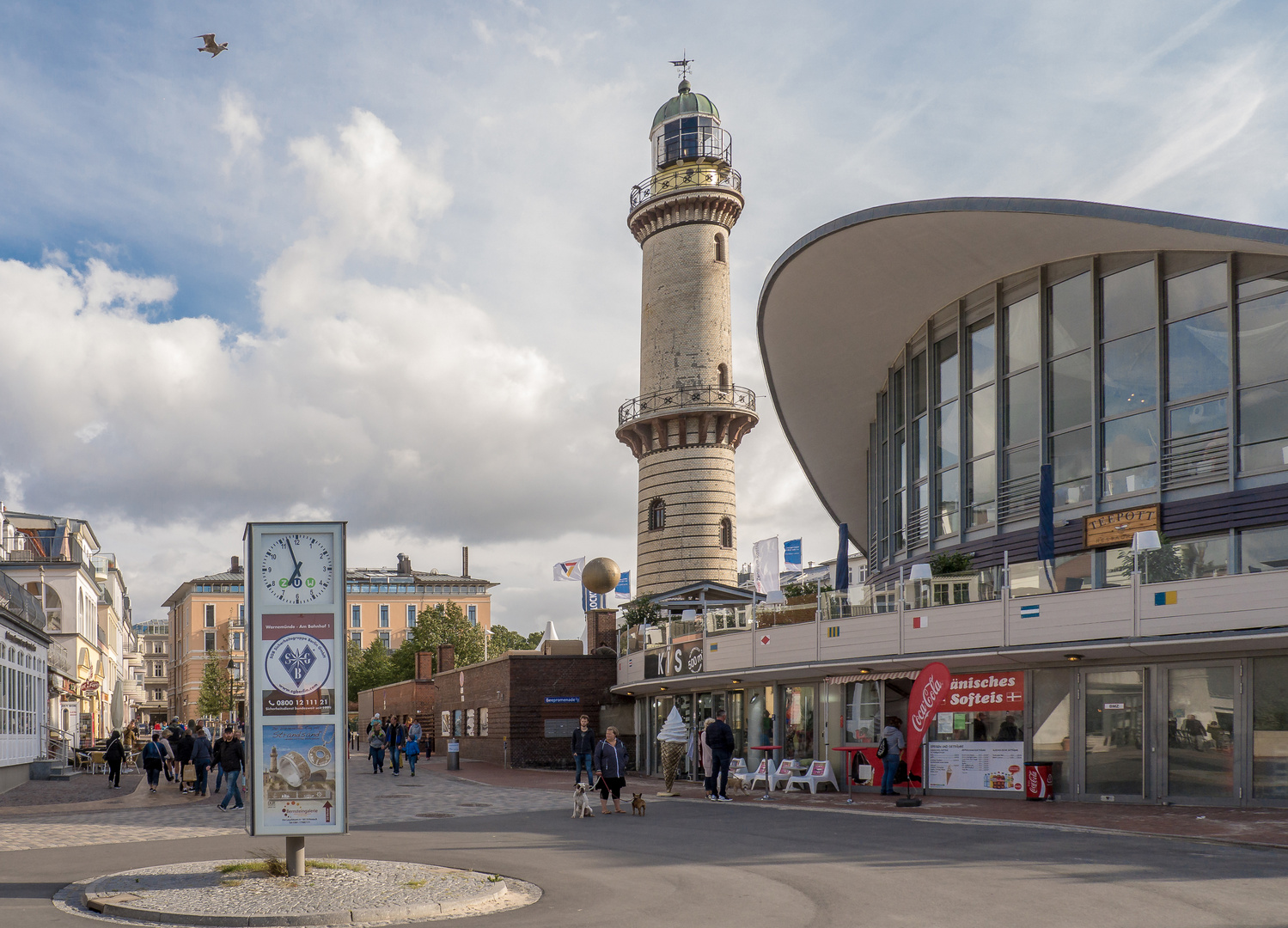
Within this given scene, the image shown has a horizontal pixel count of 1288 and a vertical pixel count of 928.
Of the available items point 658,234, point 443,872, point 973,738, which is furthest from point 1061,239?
point 658,234

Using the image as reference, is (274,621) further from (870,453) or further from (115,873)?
(870,453)

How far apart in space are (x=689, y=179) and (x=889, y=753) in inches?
1239

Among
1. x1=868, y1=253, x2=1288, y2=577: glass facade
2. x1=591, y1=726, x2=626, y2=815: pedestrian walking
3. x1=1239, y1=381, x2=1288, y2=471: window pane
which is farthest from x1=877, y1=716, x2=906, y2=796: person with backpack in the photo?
x1=1239, y1=381, x2=1288, y2=471: window pane

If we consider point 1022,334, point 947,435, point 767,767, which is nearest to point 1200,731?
point 767,767

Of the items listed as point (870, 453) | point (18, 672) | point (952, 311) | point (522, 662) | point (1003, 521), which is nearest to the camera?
point (1003, 521)

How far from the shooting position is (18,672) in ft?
107

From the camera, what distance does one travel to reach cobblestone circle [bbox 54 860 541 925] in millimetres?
10141

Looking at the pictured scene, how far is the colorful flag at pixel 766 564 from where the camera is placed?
3906 cm

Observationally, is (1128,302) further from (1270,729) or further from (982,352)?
(1270,729)

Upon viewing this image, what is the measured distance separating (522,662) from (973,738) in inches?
797

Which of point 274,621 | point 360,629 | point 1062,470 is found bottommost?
point 360,629

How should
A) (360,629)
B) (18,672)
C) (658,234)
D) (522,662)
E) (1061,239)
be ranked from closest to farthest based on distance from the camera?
1. (1061,239)
2. (18,672)
3. (522,662)
4. (658,234)
5. (360,629)

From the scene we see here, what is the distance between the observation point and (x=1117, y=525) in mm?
23812

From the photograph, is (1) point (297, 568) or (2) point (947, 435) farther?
(2) point (947, 435)
